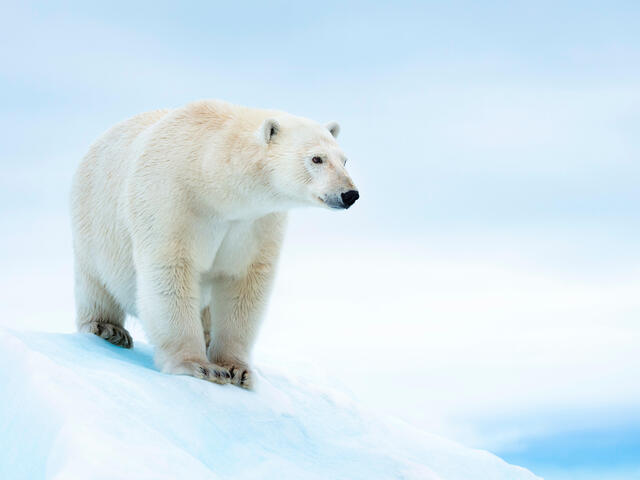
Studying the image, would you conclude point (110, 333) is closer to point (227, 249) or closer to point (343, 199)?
point (227, 249)

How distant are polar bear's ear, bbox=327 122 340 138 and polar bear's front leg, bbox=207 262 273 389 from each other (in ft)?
4.43

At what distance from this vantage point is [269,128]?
24.0 ft

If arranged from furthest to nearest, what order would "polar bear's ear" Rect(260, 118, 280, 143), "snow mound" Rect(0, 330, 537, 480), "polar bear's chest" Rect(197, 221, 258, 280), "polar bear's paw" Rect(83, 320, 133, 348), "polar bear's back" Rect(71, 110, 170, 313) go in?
"polar bear's paw" Rect(83, 320, 133, 348) → "polar bear's back" Rect(71, 110, 170, 313) → "polar bear's chest" Rect(197, 221, 258, 280) → "polar bear's ear" Rect(260, 118, 280, 143) → "snow mound" Rect(0, 330, 537, 480)

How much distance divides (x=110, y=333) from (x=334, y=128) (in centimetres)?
308

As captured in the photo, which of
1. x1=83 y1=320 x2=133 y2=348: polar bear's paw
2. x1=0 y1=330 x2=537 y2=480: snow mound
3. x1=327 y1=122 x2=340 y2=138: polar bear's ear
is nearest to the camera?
x1=0 y1=330 x2=537 y2=480: snow mound

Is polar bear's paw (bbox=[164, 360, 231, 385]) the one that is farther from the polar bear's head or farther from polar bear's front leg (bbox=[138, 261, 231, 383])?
the polar bear's head

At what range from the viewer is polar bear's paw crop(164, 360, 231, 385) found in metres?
7.32

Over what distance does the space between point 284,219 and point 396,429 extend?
246 centimetres

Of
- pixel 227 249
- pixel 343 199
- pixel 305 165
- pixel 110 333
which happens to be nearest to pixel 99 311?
pixel 110 333

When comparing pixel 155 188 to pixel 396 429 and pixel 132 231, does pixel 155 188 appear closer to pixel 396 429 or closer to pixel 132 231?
pixel 132 231

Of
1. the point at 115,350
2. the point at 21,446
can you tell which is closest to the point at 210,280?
the point at 115,350

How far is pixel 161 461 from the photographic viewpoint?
506 cm

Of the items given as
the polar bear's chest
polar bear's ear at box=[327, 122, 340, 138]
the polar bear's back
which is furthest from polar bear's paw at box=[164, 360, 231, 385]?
polar bear's ear at box=[327, 122, 340, 138]

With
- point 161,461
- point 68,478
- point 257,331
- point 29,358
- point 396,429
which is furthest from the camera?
point 396,429
